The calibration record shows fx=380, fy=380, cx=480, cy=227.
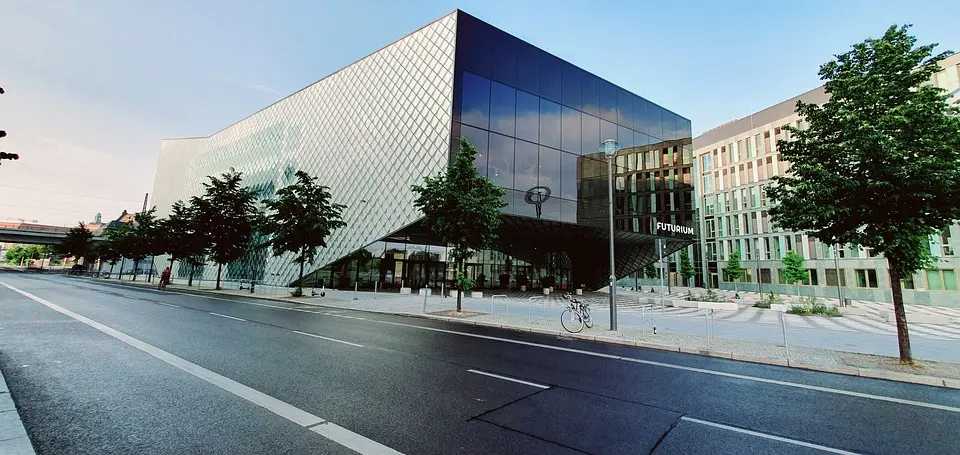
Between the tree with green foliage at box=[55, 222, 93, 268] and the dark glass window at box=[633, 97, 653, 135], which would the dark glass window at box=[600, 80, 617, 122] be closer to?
the dark glass window at box=[633, 97, 653, 135]

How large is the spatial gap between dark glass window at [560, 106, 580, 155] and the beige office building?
21.2 m

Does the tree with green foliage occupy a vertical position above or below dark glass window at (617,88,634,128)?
below

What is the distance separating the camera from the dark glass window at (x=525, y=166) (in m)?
27.9

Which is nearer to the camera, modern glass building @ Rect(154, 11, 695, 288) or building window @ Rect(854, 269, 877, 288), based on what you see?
modern glass building @ Rect(154, 11, 695, 288)

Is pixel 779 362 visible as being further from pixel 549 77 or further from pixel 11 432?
pixel 549 77

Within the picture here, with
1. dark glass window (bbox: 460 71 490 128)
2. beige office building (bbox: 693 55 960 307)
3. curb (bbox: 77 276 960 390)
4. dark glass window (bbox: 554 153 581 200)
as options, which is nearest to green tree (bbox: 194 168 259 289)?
dark glass window (bbox: 460 71 490 128)

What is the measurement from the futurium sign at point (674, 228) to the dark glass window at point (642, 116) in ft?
31.0

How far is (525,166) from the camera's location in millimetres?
28484

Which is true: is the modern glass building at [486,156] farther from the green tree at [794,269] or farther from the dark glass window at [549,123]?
the green tree at [794,269]

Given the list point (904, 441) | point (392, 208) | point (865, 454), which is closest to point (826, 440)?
point (865, 454)

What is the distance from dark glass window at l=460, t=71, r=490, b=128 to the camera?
26.1 m

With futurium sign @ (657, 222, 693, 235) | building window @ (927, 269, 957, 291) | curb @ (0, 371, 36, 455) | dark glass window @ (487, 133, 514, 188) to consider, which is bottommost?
curb @ (0, 371, 36, 455)

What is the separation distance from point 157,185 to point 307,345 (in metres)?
84.4

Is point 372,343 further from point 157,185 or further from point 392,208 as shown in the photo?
point 157,185
